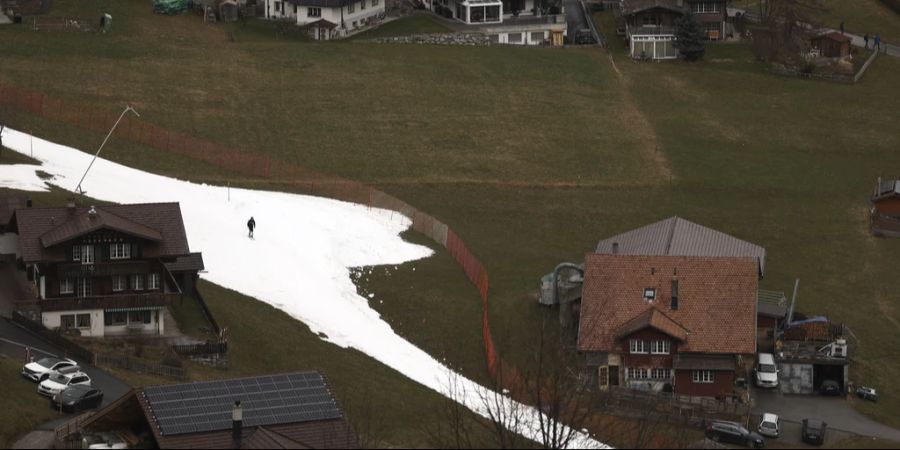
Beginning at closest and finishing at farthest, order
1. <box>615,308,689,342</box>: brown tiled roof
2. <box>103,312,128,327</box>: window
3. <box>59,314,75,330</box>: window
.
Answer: <box>59,314,75,330</box>: window, <box>103,312,128,327</box>: window, <box>615,308,689,342</box>: brown tiled roof

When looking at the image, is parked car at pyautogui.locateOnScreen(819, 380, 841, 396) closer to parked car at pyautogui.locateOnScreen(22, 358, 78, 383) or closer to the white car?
the white car

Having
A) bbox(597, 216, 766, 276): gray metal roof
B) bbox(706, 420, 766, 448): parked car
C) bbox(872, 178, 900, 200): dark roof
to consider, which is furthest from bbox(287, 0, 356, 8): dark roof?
bbox(706, 420, 766, 448): parked car

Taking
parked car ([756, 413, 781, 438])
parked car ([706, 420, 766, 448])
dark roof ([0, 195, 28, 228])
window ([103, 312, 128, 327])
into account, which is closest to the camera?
parked car ([706, 420, 766, 448])

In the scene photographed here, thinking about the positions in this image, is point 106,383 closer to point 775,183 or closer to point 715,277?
point 715,277

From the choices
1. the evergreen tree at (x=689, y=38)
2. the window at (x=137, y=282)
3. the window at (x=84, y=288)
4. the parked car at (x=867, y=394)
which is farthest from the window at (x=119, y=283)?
the evergreen tree at (x=689, y=38)

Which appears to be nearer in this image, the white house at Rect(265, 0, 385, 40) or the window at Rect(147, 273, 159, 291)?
the window at Rect(147, 273, 159, 291)

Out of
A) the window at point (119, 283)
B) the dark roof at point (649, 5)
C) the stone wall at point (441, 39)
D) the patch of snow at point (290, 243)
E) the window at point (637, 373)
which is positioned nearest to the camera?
the window at point (119, 283)

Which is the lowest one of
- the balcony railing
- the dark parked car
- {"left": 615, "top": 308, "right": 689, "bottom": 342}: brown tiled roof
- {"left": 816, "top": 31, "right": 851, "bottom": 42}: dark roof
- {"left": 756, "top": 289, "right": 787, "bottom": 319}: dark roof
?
the dark parked car

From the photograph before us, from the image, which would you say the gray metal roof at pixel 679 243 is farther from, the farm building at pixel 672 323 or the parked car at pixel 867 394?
the parked car at pixel 867 394

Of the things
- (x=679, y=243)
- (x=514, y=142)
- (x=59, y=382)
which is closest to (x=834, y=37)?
(x=514, y=142)
